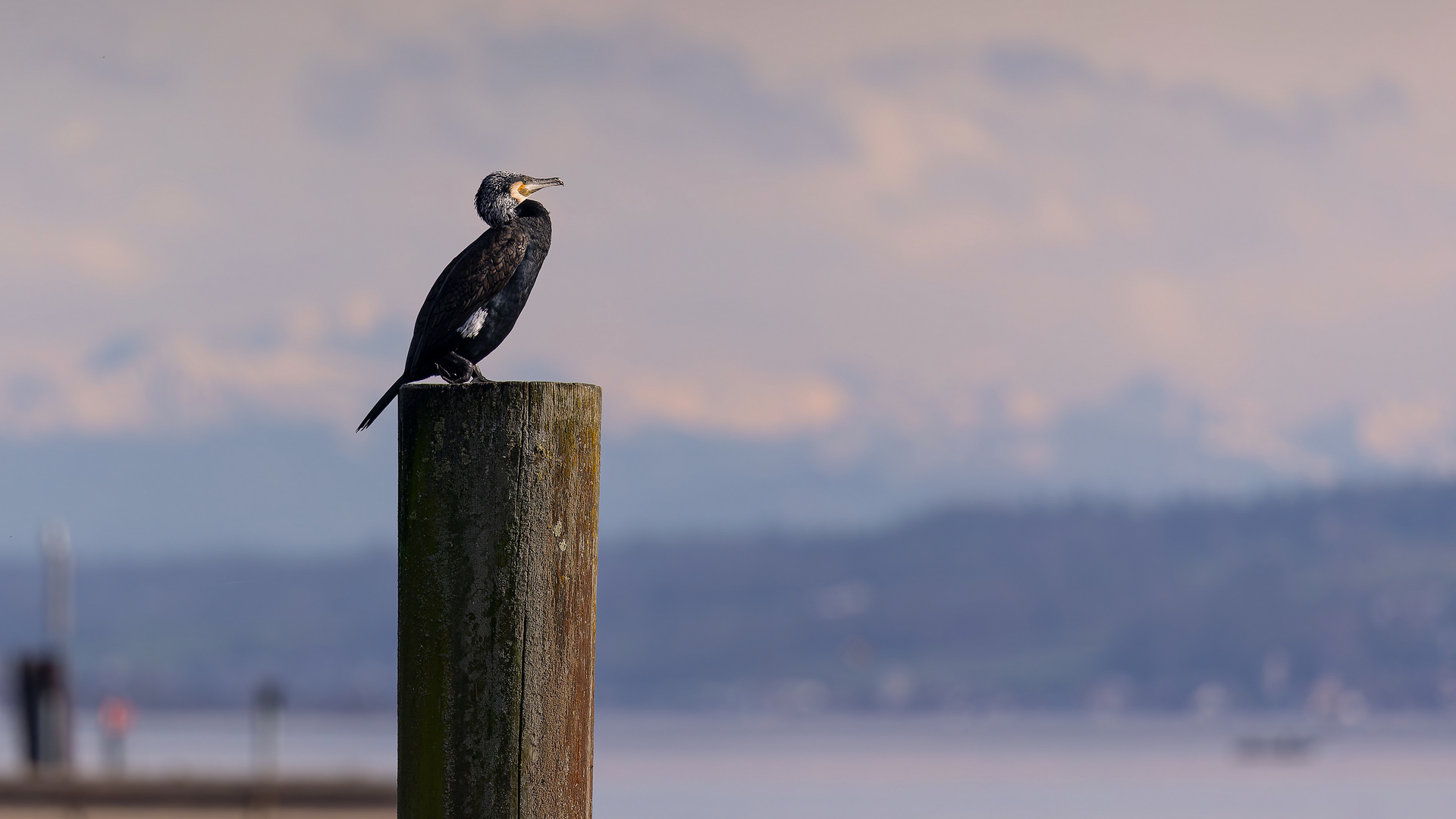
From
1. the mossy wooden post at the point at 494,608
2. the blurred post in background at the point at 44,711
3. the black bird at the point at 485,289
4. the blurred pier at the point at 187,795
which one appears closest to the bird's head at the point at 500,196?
the black bird at the point at 485,289

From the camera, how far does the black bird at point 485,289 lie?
693 cm

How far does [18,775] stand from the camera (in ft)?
81.9

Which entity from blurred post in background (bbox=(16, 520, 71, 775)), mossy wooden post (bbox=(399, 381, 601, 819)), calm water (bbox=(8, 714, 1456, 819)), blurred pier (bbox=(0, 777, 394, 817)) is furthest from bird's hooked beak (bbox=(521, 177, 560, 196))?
calm water (bbox=(8, 714, 1456, 819))

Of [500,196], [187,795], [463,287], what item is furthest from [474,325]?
[187,795]

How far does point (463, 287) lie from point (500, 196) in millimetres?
507

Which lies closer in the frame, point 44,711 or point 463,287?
point 463,287

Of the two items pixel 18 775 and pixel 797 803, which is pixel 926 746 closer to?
pixel 797 803

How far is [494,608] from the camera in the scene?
5629mm

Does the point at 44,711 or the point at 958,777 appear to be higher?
the point at 958,777

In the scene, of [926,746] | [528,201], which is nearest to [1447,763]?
[926,746]

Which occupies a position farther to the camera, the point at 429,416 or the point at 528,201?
the point at 528,201

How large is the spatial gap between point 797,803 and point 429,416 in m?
95.4

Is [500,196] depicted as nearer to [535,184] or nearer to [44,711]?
[535,184]

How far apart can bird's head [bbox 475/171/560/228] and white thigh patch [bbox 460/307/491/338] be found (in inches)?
18.4
